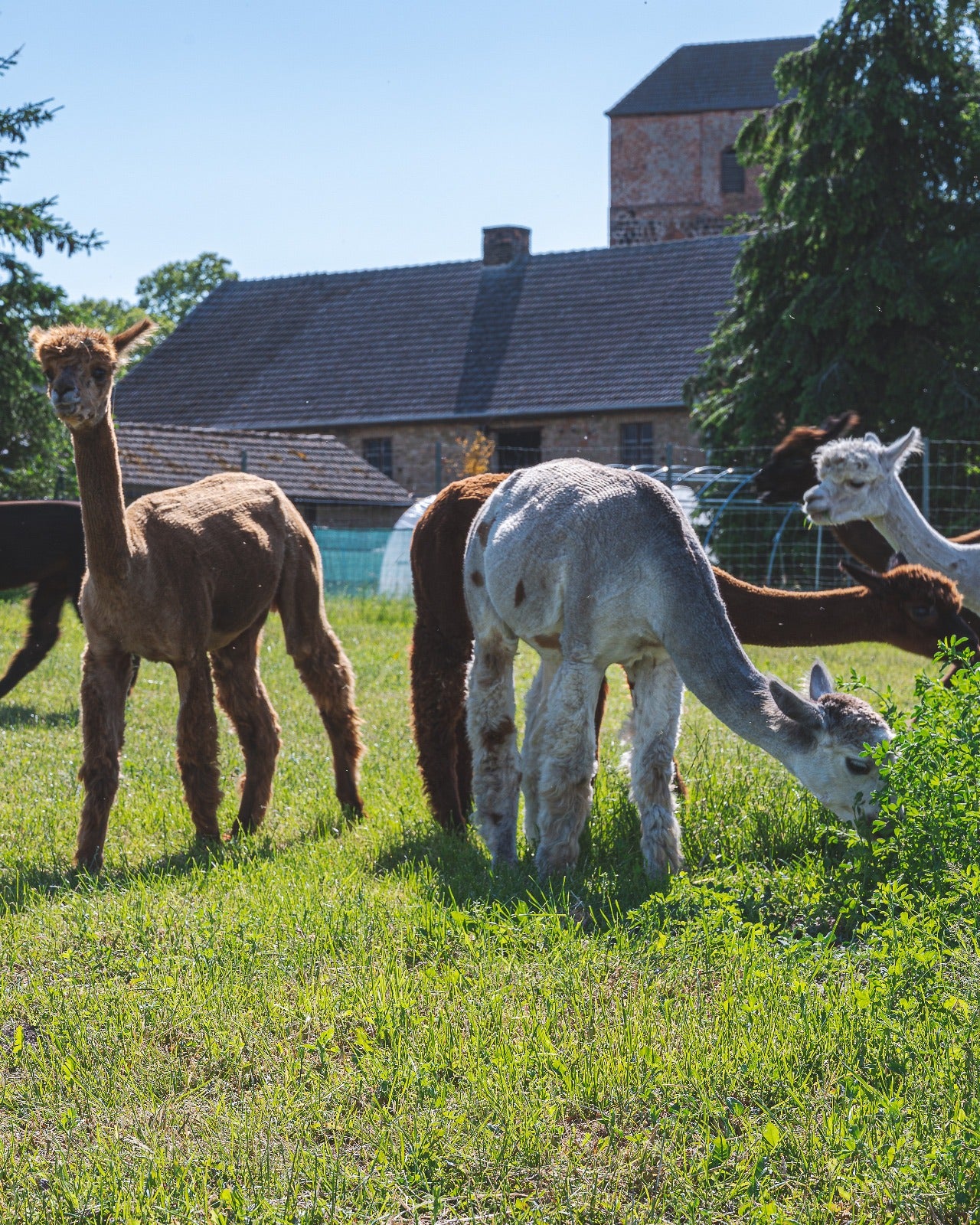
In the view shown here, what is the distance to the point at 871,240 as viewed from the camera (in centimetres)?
2158

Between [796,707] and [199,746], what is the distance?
2680 mm

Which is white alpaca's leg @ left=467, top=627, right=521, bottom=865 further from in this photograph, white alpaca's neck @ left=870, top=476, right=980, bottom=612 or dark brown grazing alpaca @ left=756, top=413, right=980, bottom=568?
dark brown grazing alpaca @ left=756, top=413, right=980, bottom=568

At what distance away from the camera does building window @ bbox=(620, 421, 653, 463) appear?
32438 mm

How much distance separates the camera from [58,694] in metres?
10.5

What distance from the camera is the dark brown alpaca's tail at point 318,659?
6.89 metres

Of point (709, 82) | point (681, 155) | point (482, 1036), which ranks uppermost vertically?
point (709, 82)

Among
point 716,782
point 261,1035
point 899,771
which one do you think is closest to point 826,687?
point 899,771

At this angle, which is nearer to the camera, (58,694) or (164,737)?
(164,737)

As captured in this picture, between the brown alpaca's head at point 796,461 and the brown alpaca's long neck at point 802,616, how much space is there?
3135 mm

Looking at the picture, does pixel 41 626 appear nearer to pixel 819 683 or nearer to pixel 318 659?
pixel 318 659

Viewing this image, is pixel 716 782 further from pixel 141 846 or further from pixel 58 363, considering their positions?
pixel 58 363

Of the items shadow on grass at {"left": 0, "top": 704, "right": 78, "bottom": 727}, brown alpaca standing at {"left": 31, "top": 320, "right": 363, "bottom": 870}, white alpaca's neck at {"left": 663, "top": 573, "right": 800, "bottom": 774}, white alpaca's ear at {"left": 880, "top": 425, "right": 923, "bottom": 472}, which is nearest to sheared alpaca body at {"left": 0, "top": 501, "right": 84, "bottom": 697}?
shadow on grass at {"left": 0, "top": 704, "right": 78, "bottom": 727}

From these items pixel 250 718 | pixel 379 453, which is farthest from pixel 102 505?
pixel 379 453

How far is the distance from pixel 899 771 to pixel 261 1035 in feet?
7.08
